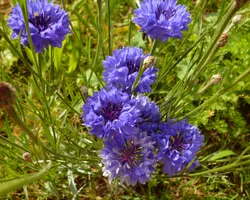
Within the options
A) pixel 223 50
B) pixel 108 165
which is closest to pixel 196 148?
pixel 108 165

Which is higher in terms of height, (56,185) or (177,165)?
(177,165)

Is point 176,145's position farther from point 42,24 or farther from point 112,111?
point 42,24

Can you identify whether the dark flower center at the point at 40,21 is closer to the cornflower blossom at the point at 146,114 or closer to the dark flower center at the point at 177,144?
the cornflower blossom at the point at 146,114

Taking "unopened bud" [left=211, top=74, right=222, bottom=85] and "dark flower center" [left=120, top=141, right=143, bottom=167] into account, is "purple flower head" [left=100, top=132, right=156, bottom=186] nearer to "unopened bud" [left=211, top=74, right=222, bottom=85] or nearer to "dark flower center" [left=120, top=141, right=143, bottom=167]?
"dark flower center" [left=120, top=141, right=143, bottom=167]

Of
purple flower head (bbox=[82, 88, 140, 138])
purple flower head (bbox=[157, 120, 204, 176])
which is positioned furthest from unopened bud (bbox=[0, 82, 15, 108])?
purple flower head (bbox=[157, 120, 204, 176])

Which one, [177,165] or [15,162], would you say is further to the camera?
[15,162]

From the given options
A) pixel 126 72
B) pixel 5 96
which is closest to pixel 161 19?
pixel 126 72

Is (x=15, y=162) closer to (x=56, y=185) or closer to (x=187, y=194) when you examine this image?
(x=56, y=185)
